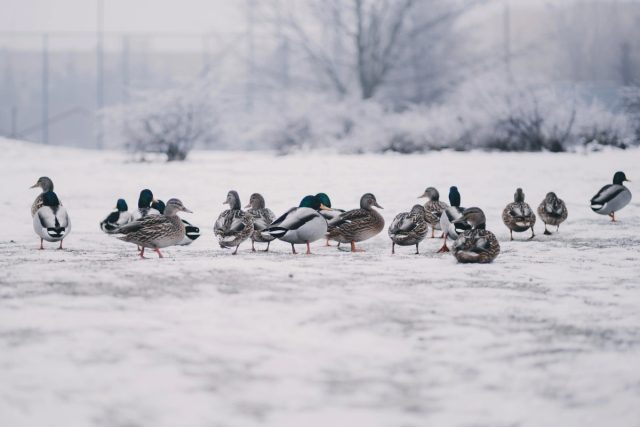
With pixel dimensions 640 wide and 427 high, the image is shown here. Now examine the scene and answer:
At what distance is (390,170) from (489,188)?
3.02 metres

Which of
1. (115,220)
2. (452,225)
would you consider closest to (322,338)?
(452,225)

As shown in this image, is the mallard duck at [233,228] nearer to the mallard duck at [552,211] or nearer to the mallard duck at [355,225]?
the mallard duck at [355,225]

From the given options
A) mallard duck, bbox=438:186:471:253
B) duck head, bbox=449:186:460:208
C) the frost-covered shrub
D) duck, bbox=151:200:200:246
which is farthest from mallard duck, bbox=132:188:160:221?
the frost-covered shrub

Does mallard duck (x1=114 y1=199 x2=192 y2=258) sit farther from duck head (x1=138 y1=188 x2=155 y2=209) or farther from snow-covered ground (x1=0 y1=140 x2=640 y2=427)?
duck head (x1=138 y1=188 x2=155 y2=209)

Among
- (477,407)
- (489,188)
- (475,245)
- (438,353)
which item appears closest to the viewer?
(477,407)

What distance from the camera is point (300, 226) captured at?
8039 mm

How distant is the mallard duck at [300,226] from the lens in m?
8.02

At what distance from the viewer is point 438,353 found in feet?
14.6

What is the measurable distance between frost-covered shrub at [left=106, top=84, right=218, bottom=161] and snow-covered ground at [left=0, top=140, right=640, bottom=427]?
42.7 ft

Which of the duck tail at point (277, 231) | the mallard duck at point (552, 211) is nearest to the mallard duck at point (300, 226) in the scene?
the duck tail at point (277, 231)

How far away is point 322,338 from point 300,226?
3.44 m

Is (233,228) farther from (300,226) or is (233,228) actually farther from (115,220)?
(115,220)

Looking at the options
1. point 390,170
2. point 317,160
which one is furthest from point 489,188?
point 317,160

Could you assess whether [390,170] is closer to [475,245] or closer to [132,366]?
[475,245]
